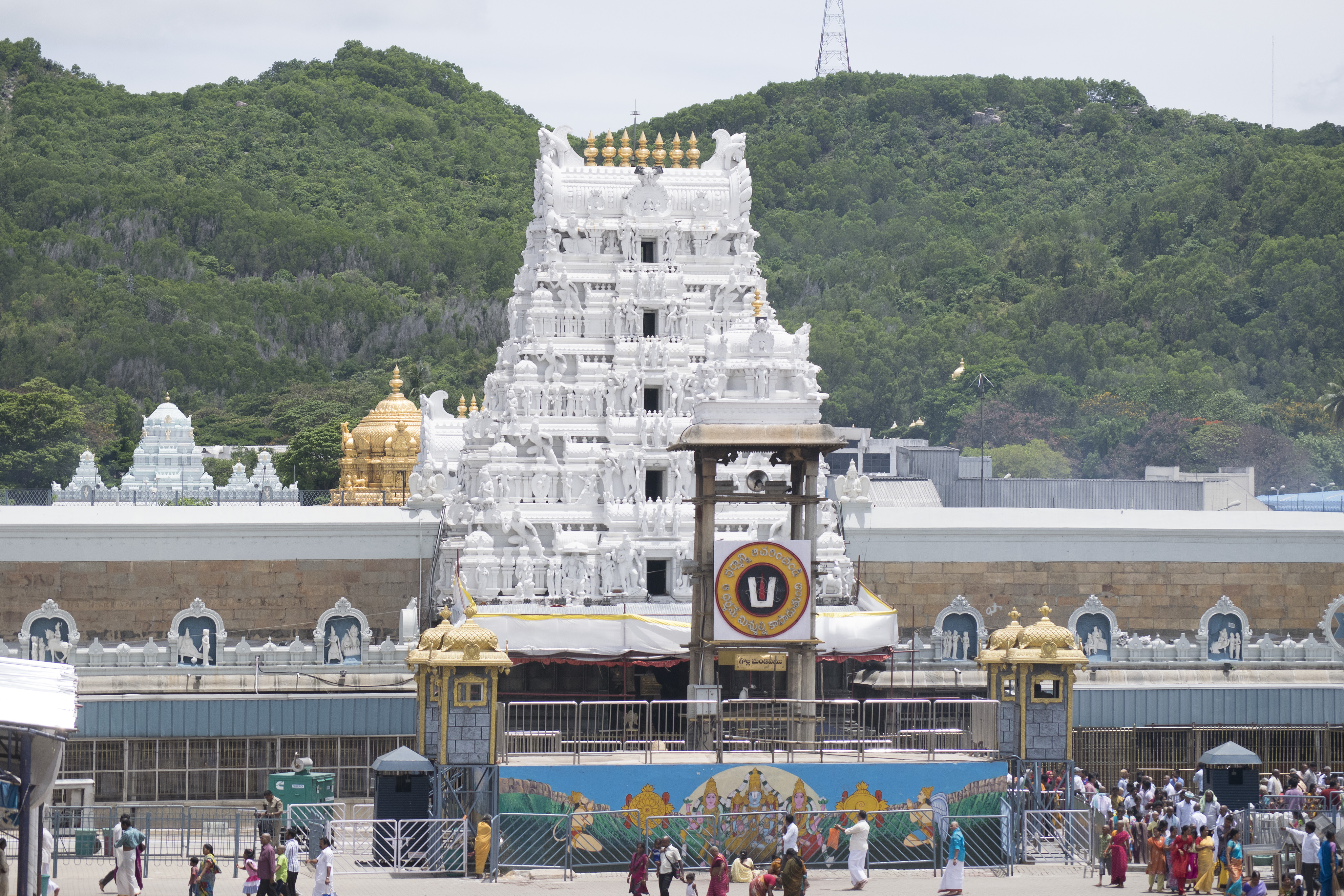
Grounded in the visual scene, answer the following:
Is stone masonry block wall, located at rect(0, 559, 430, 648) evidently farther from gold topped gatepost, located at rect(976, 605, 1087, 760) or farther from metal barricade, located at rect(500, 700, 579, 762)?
gold topped gatepost, located at rect(976, 605, 1087, 760)

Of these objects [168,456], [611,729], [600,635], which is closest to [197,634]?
[600,635]

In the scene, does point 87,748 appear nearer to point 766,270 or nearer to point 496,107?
point 766,270

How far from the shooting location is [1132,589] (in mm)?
49344

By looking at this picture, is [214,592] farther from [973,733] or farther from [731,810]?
[973,733]

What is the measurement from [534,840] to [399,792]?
2.18 m

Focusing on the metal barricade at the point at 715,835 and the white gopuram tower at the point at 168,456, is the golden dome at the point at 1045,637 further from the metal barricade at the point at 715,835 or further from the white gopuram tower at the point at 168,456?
the white gopuram tower at the point at 168,456

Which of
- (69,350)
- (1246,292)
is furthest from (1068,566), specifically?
(69,350)

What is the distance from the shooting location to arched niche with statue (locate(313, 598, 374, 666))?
152 ft

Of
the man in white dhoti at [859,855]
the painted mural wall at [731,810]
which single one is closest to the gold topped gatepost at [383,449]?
the painted mural wall at [731,810]

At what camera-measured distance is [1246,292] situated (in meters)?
116

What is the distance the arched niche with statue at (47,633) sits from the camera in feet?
149

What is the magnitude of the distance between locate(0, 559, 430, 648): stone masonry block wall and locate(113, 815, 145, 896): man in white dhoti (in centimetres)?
2013

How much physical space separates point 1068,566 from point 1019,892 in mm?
21760

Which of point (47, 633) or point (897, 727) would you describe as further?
point (47, 633)
